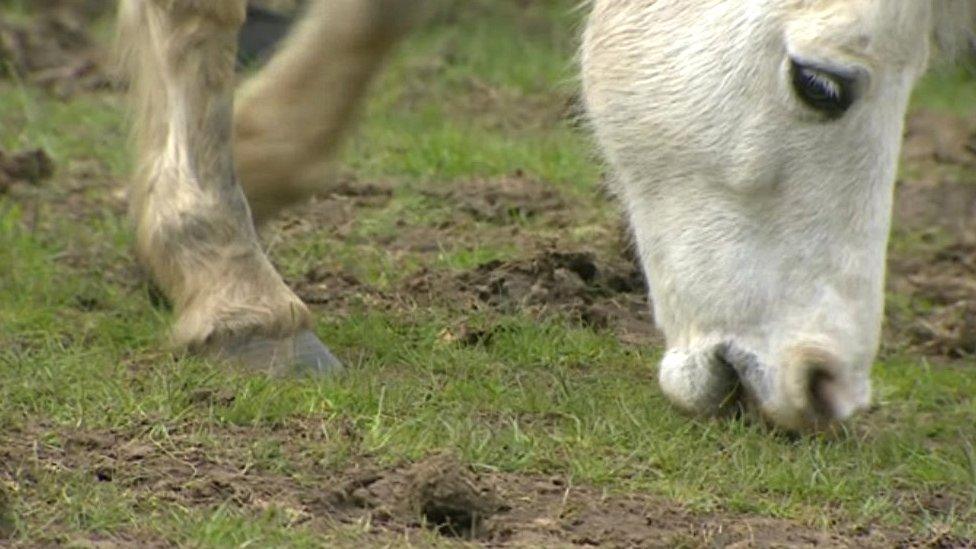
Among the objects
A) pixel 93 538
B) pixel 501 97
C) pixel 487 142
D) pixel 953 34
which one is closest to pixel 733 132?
pixel 953 34

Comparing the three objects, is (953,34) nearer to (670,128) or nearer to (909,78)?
(909,78)

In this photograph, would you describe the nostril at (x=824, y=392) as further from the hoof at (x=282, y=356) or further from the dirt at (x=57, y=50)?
the dirt at (x=57, y=50)

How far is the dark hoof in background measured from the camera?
8.34m

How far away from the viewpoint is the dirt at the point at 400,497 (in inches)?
147

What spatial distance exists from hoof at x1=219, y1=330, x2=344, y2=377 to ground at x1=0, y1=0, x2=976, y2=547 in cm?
8

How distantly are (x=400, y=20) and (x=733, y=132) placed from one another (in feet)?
4.35

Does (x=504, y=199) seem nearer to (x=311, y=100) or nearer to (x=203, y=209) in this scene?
(x=311, y=100)

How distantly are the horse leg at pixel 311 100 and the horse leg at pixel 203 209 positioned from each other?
0.29m

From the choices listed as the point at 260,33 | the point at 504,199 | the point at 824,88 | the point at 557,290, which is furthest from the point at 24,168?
the point at 824,88

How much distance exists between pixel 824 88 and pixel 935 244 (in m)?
3.20

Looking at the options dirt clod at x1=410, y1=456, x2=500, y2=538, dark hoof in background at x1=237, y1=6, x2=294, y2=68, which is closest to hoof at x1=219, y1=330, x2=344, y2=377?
dirt clod at x1=410, y1=456, x2=500, y2=538

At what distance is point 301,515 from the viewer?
3.71m

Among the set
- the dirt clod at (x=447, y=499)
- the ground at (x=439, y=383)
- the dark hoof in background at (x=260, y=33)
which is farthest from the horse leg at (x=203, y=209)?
the dark hoof in background at (x=260, y=33)

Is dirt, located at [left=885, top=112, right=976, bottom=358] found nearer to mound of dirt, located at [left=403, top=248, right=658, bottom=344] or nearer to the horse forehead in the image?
mound of dirt, located at [left=403, top=248, right=658, bottom=344]
